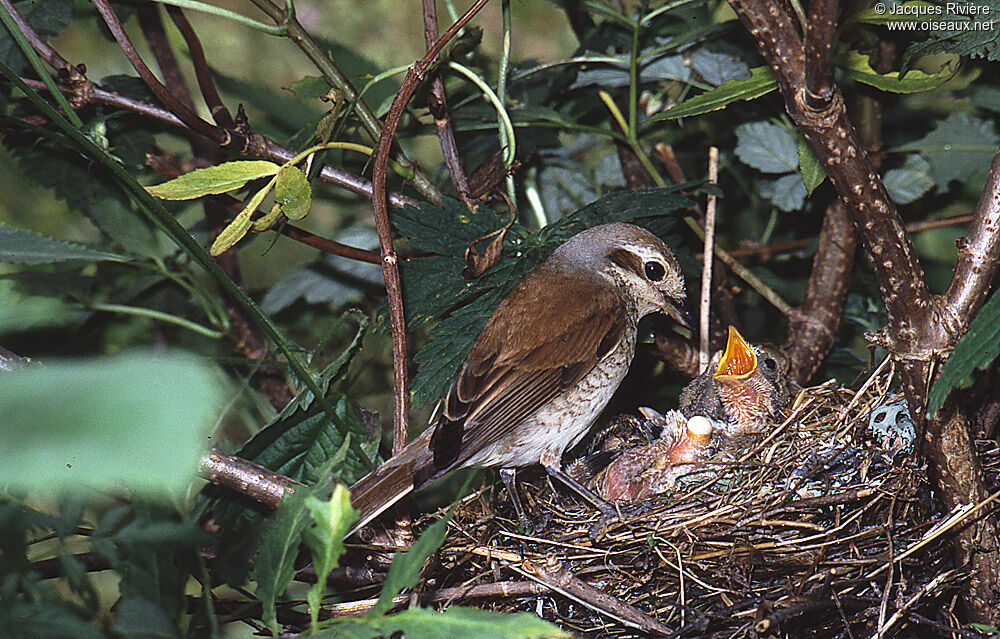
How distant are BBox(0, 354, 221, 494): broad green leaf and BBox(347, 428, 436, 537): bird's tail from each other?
3.94ft

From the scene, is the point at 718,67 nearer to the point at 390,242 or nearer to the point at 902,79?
the point at 902,79

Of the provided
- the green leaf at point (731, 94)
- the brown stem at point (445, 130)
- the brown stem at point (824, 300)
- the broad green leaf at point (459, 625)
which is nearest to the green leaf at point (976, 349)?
the broad green leaf at point (459, 625)

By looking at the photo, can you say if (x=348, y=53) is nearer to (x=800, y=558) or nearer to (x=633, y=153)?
(x=633, y=153)

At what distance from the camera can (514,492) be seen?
209 centimetres

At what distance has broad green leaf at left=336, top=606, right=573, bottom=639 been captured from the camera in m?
0.86

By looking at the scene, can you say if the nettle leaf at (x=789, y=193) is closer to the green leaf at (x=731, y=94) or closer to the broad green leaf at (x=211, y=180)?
the green leaf at (x=731, y=94)

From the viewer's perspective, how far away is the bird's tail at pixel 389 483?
1.73 m

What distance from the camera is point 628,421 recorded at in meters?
2.44

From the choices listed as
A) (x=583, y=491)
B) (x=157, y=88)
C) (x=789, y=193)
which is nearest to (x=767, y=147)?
(x=789, y=193)

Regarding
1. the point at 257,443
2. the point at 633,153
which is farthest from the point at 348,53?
the point at 257,443

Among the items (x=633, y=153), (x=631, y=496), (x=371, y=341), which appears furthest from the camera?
(x=371, y=341)

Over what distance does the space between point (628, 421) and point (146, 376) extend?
202 cm

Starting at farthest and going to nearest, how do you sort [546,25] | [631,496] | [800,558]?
[546,25] < [631,496] < [800,558]

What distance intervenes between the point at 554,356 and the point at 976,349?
1210 mm
